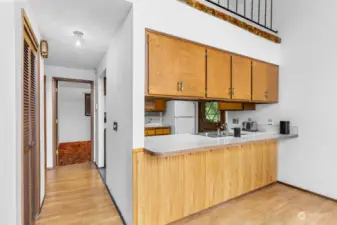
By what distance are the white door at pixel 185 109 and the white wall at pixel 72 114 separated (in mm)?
3994

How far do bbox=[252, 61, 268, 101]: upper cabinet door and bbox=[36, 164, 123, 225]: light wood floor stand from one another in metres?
2.52

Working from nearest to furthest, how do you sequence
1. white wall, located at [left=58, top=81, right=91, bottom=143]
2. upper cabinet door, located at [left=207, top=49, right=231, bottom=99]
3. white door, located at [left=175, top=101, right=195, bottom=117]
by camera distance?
upper cabinet door, located at [left=207, top=49, right=231, bottom=99], white door, located at [left=175, top=101, right=195, bottom=117], white wall, located at [left=58, top=81, right=91, bottom=143]

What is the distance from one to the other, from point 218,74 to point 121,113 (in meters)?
1.29

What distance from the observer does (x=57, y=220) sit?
7.07ft

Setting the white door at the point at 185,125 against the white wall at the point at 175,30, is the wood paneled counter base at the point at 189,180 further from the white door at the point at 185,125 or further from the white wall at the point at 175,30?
the white door at the point at 185,125

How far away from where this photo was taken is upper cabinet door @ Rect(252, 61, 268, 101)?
2.77 m

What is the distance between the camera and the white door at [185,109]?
4000mm

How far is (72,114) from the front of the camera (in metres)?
6.95

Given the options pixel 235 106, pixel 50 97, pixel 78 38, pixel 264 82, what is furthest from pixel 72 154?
pixel 264 82

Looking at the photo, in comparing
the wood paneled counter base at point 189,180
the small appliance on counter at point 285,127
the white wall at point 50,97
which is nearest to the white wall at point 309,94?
the small appliance on counter at point 285,127

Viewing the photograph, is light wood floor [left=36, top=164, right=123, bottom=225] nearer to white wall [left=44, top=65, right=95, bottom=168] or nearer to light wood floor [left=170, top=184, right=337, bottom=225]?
white wall [left=44, top=65, right=95, bottom=168]

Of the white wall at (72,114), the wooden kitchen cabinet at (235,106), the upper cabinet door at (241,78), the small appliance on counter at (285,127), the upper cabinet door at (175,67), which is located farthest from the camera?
the white wall at (72,114)

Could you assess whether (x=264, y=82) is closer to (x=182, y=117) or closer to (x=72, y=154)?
(x=182, y=117)

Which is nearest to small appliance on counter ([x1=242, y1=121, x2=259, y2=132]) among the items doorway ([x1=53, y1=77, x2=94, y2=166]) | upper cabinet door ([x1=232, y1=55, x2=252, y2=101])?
upper cabinet door ([x1=232, y1=55, x2=252, y2=101])
